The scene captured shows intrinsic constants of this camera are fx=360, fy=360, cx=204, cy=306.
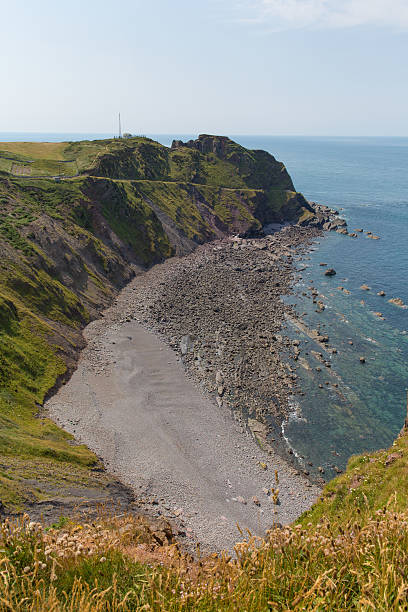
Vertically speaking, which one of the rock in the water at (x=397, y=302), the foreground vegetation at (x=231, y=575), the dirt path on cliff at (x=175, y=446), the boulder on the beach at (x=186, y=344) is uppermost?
the foreground vegetation at (x=231, y=575)

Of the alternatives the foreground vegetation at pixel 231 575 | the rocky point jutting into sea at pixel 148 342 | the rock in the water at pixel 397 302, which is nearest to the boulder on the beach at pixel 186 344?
the rocky point jutting into sea at pixel 148 342

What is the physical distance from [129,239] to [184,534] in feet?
285

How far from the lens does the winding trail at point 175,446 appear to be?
3774 centimetres

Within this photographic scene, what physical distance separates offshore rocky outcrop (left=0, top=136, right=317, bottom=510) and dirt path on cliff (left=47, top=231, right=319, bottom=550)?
12.9ft

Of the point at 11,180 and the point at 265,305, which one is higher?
the point at 11,180

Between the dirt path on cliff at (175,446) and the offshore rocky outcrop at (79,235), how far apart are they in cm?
394

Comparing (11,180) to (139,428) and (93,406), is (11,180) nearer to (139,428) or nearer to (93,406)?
(93,406)

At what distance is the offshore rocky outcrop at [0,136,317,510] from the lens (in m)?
38.3

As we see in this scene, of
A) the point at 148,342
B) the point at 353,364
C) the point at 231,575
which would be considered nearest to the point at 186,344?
the point at 148,342

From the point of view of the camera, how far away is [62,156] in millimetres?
136750

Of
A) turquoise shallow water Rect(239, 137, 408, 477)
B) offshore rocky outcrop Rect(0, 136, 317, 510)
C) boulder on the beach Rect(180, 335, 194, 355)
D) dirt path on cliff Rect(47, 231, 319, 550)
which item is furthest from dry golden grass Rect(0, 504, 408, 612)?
boulder on the beach Rect(180, 335, 194, 355)

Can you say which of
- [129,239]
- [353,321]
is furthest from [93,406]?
[129,239]

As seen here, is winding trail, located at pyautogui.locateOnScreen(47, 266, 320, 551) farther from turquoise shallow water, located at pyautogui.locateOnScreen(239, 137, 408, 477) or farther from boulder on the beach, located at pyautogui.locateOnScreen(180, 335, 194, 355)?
turquoise shallow water, located at pyautogui.locateOnScreen(239, 137, 408, 477)

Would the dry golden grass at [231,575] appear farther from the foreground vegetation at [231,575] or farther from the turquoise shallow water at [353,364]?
the turquoise shallow water at [353,364]
